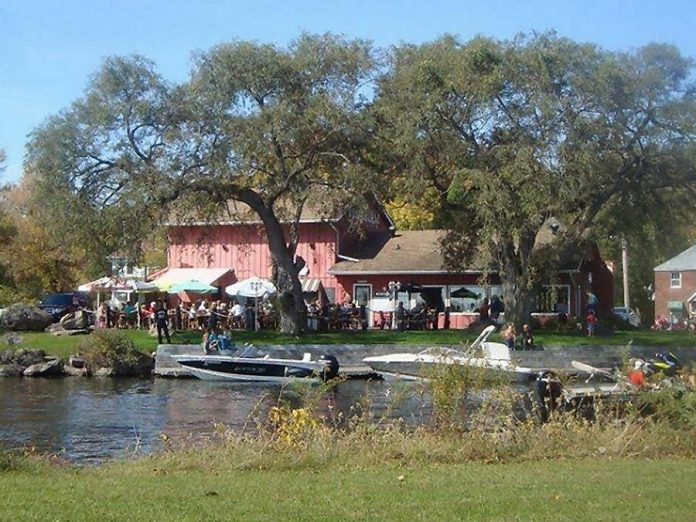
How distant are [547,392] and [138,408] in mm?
11811

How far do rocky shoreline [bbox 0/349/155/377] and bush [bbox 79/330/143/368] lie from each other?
0.34 ft

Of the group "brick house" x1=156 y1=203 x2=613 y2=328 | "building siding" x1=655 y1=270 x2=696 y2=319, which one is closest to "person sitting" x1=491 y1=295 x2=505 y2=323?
"brick house" x1=156 y1=203 x2=613 y2=328

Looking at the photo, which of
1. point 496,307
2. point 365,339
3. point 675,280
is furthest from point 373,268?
point 675,280

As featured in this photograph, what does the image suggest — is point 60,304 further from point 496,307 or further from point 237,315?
point 496,307

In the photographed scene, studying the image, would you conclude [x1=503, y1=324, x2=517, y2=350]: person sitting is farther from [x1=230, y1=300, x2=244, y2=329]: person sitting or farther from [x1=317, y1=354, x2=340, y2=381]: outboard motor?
[x1=230, y1=300, x2=244, y2=329]: person sitting

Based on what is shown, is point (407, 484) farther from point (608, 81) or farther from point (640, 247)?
point (640, 247)

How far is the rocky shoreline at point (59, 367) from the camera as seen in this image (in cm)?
3753

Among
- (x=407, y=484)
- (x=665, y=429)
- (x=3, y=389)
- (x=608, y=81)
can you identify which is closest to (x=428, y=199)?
(x=608, y=81)

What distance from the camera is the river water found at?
19.8 m

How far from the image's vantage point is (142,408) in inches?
1091

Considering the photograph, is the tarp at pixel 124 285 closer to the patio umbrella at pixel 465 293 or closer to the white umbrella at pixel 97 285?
the white umbrella at pixel 97 285

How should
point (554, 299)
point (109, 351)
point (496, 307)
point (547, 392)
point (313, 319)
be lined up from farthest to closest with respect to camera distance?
point (554, 299), point (496, 307), point (313, 319), point (109, 351), point (547, 392)

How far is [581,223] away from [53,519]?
3540 centimetres

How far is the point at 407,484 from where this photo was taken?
36.8 ft
